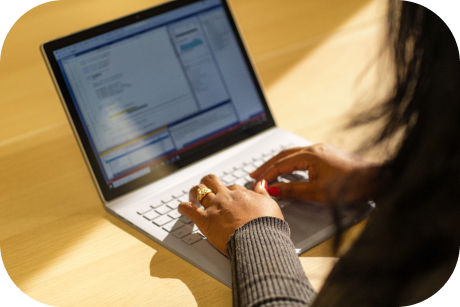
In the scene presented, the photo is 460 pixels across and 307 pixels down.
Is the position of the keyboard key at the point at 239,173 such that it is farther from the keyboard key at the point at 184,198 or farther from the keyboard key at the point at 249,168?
the keyboard key at the point at 184,198

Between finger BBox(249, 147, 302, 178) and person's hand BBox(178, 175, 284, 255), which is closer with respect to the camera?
person's hand BBox(178, 175, 284, 255)

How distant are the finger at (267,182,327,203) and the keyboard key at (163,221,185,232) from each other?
174mm

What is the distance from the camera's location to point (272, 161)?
0.86 meters

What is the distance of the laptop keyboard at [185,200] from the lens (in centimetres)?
72

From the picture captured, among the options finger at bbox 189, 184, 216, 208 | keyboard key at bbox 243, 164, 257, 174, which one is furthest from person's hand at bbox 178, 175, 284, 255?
keyboard key at bbox 243, 164, 257, 174

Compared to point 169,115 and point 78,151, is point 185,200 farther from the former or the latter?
point 78,151

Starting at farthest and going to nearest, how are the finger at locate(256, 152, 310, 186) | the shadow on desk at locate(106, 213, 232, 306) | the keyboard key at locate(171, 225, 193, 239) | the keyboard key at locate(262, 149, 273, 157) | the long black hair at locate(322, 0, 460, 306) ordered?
the keyboard key at locate(262, 149, 273, 157) < the finger at locate(256, 152, 310, 186) < the keyboard key at locate(171, 225, 193, 239) < the shadow on desk at locate(106, 213, 232, 306) < the long black hair at locate(322, 0, 460, 306)

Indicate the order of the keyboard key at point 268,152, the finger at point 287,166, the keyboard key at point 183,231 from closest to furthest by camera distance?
the keyboard key at point 183,231 < the finger at point 287,166 < the keyboard key at point 268,152

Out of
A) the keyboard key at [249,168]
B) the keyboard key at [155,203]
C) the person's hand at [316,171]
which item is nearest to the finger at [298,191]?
the person's hand at [316,171]

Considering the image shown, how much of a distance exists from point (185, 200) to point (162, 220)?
0.21 feet

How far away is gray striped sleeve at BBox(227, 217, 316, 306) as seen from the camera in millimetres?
542

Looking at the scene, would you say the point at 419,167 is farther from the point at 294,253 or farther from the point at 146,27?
the point at 146,27

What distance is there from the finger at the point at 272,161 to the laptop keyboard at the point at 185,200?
0.02 metres

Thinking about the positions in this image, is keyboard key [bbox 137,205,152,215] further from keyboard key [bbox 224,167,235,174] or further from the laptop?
keyboard key [bbox 224,167,235,174]
